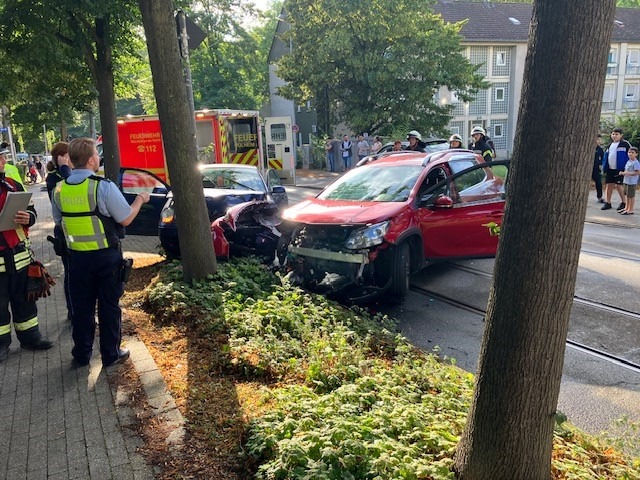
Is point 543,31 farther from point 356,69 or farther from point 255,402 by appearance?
point 356,69

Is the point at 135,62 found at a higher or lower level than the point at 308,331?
higher

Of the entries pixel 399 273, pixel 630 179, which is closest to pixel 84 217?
pixel 399 273

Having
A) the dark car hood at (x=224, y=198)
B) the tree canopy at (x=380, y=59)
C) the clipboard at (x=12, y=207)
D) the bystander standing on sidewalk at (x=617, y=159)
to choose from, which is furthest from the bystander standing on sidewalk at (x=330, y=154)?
the clipboard at (x=12, y=207)

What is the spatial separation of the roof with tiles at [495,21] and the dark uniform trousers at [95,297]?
39.9 metres

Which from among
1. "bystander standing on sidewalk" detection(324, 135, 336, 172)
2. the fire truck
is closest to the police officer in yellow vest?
the fire truck

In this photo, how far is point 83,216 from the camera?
Answer: 162 inches

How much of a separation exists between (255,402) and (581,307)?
4.33 m

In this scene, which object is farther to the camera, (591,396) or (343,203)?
(343,203)

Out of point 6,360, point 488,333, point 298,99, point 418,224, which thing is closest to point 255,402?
point 488,333

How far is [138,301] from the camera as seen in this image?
21.2 feet

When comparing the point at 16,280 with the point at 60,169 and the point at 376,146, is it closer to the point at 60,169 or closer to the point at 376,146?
the point at 60,169

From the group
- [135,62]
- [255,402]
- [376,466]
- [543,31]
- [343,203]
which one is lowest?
[255,402]

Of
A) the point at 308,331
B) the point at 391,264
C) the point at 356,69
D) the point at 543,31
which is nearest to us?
the point at 543,31

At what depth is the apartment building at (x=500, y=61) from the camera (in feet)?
133
